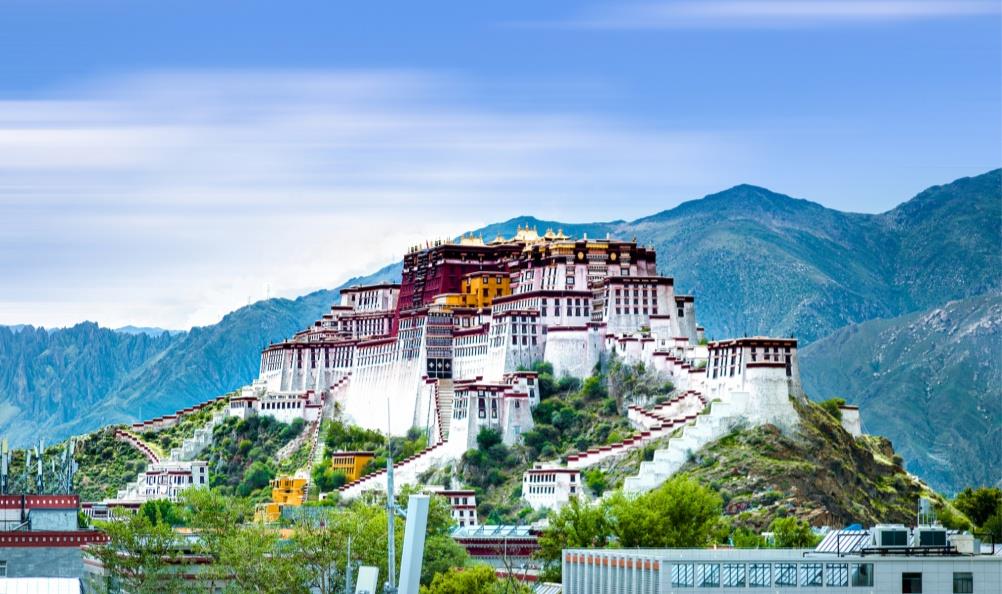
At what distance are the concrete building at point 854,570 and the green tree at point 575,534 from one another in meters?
44.0

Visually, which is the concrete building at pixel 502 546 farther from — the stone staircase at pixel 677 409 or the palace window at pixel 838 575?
the palace window at pixel 838 575

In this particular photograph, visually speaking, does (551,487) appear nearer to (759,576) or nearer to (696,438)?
(696,438)

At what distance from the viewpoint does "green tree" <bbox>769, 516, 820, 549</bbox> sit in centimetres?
15248

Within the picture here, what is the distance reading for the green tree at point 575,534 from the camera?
147m

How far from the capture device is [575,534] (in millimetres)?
147125

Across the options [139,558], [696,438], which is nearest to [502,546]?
[696,438]

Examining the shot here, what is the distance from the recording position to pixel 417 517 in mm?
62000

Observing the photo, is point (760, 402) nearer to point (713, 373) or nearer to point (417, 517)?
point (713, 373)

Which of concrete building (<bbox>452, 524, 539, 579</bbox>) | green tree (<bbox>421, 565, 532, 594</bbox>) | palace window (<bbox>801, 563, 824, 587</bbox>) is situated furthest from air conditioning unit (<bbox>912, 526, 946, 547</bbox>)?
concrete building (<bbox>452, 524, 539, 579</bbox>)

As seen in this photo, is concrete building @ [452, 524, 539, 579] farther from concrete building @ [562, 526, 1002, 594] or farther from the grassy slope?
concrete building @ [562, 526, 1002, 594]

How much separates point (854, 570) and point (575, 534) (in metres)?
50.8

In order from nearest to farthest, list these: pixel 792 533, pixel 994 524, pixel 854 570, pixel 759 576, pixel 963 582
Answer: pixel 963 582, pixel 854 570, pixel 759 576, pixel 792 533, pixel 994 524

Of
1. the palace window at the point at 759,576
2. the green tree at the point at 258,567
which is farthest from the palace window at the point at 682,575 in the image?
the green tree at the point at 258,567

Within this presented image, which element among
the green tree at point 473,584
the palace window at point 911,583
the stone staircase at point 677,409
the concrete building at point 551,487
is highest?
the stone staircase at point 677,409
